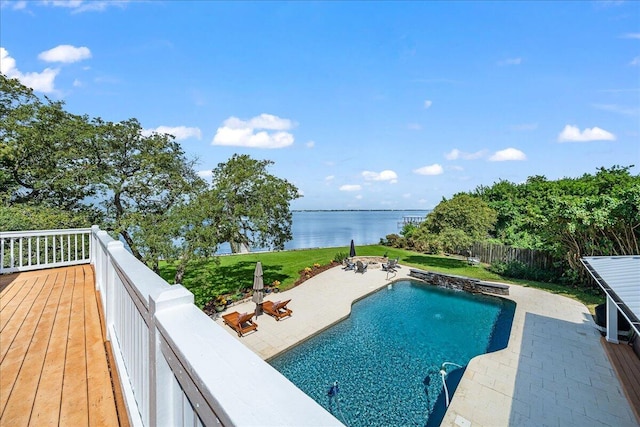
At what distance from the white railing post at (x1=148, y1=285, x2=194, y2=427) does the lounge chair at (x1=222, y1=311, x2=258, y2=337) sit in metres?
8.74

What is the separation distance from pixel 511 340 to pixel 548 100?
47.1 ft

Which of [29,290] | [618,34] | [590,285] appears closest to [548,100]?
[618,34]

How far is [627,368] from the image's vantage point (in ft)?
23.9

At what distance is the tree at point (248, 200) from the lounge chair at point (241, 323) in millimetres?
3343

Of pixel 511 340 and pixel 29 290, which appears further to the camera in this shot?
pixel 511 340

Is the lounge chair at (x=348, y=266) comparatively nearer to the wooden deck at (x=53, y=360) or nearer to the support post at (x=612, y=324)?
the support post at (x=612, y=324)

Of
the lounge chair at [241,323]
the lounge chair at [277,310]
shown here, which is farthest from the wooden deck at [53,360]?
the lounge chair at [277,310]

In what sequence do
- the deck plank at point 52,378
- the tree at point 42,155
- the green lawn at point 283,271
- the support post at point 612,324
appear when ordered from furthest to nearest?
the tree at point 42,155, the green lawn at point 283,271, the support post at point 612,324, the deck plank at point 52,378

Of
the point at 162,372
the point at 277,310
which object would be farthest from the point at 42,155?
the point at 162,372

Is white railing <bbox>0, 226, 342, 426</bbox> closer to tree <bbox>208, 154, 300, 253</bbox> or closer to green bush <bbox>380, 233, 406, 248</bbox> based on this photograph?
tree <bbox>208, 154, 300, 253</bbox>

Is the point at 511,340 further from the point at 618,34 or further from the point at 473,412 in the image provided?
the point at 618,34

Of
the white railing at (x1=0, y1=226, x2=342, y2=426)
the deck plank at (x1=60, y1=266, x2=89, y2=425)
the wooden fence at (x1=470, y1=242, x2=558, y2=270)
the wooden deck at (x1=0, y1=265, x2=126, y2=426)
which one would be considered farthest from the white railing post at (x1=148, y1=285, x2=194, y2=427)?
the wooden fence at (x1=470, y1=242, x2=558, y2=270)

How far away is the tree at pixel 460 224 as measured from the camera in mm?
17695

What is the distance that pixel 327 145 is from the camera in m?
26.2
